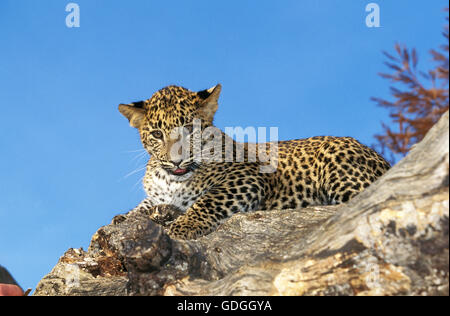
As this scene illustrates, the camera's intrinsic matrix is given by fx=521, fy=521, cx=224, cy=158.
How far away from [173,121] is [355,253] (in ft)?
21.8

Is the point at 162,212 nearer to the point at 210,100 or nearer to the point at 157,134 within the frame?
the point at 157,134

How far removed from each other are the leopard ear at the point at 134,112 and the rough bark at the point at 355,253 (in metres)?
5.52

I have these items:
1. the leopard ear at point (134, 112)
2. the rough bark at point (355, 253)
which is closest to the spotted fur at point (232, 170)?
the leopard ear at point (134, 112)

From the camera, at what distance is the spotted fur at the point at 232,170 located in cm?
1041

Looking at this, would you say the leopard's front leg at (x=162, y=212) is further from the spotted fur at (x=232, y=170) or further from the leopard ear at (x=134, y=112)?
the leopard ear at (x=134, y=112)

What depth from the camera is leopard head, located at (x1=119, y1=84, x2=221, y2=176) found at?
425 inches

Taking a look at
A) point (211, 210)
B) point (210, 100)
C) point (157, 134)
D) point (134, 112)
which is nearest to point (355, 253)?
point (211, 210)

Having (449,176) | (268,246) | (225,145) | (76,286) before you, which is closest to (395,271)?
(449,176)

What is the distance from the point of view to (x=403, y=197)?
474 cm

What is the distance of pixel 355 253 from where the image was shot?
485 centimetres

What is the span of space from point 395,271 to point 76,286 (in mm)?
5004

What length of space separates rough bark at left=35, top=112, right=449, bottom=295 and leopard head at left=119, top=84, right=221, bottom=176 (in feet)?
14.8
